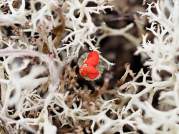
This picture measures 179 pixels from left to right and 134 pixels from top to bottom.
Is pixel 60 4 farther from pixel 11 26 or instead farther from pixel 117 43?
pixel 117 43

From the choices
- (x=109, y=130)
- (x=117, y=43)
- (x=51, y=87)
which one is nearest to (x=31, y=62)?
(x=51, y=87)

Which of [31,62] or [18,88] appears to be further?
[31,62]

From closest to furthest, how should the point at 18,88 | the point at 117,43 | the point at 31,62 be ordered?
the point at 18,88 < the point at 31,62 < the point at 117,43

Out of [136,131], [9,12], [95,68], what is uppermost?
[9,12]

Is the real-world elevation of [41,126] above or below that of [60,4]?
below

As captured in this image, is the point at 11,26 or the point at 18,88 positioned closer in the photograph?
the point at 18,88

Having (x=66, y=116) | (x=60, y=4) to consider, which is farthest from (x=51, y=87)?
(x=60, y=4)

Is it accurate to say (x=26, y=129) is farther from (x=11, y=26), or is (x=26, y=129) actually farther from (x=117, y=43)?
(x=117, y=43)

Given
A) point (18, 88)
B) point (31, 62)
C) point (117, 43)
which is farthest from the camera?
point (117, 43)

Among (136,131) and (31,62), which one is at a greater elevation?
(31,62)
